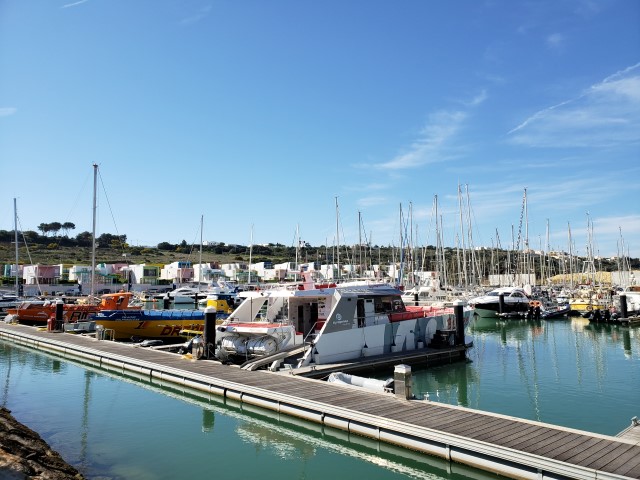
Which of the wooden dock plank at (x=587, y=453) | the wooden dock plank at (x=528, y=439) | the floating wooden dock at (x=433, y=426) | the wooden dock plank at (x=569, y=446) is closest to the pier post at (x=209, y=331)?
the floating wooden dock at (x=433, y=426)

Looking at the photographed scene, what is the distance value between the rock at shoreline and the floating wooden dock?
5.44m

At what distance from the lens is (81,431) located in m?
12.6

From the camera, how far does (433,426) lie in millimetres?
10125

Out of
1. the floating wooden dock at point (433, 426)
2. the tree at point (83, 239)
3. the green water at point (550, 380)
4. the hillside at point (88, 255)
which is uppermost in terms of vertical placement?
the tree at point (83, 239)

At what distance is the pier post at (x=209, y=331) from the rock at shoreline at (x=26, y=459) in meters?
8.02

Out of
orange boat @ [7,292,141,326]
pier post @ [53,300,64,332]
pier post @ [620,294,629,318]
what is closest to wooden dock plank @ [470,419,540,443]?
pier post @ [53,300,64,332]

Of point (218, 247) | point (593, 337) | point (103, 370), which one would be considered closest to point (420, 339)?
point (103, 370)

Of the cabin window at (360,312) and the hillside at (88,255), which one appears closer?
the cabin window at (360,312)

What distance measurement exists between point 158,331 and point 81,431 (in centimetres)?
1528

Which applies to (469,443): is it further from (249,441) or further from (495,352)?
(495,352)

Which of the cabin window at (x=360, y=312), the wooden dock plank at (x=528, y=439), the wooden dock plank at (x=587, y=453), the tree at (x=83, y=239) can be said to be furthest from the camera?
the tree at (x=83, y=239)

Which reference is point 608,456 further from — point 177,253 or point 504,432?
point 177,253

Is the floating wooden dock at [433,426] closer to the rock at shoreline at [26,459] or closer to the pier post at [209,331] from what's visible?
the pier post at [209,331]

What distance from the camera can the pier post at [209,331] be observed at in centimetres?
1839
